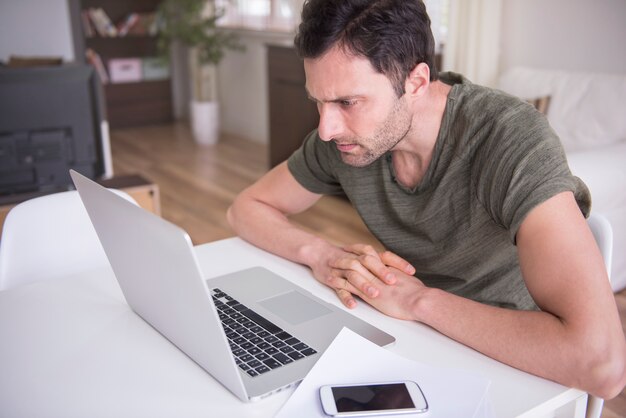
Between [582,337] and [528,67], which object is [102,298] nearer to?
[582,337]

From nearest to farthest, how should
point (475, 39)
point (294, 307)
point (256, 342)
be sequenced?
point (256, 342), point (294, 307), point (475, 39)

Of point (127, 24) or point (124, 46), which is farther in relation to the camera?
point (124, 46)

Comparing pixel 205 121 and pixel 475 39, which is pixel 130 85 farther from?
pixel 475 39

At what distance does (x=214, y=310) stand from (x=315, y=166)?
79 centimetres

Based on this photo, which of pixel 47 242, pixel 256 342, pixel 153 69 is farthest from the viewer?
pixel 153 69

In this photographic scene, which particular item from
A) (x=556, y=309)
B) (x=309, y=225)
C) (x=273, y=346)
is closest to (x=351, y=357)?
(x=273, y=346)

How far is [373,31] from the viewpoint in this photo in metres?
1.12

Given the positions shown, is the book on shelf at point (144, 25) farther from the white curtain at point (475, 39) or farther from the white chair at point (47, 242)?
the white chair at point (47, 242)

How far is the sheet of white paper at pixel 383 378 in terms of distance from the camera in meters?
0.79

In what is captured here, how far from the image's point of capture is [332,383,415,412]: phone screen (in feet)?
2.57

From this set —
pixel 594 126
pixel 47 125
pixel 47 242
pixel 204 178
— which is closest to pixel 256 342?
pixel 47 242

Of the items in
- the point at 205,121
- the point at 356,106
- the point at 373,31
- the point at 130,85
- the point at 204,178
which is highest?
the point at 373,31

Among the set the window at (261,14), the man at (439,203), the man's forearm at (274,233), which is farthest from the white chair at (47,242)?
the window at (261,14)

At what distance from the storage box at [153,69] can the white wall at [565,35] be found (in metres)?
3.55
